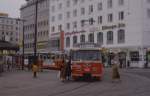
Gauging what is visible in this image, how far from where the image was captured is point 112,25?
259 ft

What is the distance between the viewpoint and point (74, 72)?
30.9 meters

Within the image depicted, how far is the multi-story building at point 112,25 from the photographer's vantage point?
72188 millimetres

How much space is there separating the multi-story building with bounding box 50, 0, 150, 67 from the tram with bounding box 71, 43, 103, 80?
41.6 metres

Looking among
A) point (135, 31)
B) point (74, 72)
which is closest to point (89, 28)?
point (135, 31)

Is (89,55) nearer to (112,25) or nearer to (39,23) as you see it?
(112,25)

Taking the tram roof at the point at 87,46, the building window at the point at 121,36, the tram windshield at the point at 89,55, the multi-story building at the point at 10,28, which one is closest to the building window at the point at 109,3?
the building window at the point at 121,36

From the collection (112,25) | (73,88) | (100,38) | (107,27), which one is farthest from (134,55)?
(73,88)

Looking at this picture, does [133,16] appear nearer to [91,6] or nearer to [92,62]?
[91,6]

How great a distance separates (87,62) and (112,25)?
162ft

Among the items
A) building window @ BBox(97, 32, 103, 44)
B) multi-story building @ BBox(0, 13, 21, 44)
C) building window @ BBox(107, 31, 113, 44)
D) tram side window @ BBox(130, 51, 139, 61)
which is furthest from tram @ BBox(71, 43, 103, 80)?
multi-story building @ BBox(0, 13, 21, 44)

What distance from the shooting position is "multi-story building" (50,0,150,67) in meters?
72.2

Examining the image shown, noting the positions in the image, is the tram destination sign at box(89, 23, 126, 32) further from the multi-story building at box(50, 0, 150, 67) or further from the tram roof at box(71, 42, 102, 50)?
the tram roof at box(71, 42, 102, 50)

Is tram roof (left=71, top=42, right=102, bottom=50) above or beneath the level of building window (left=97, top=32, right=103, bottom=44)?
beneath

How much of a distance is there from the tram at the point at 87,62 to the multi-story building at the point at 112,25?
41609 millimetres
